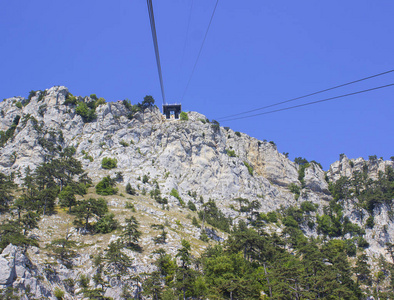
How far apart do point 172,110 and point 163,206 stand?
54032 mm

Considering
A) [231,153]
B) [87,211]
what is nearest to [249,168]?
[231,153]

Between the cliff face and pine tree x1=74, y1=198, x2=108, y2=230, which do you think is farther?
the cliff face

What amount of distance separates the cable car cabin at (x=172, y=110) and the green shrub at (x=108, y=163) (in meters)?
34.0

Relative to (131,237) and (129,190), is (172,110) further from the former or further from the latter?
(131,237)

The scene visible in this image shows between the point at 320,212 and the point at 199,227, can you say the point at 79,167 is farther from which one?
the point at 320,212

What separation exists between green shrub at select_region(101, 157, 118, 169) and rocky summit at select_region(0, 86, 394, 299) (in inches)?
14.5

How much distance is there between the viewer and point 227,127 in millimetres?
115625

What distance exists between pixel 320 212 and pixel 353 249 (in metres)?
21.0

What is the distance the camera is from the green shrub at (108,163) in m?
82.4

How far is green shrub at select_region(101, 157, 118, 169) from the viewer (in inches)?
3246

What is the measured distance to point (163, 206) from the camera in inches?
2643

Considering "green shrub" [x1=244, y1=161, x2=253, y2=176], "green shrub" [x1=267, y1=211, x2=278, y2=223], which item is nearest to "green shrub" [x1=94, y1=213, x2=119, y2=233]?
"green shrub" [x1=267, y1=211, x2=278, y2=223]

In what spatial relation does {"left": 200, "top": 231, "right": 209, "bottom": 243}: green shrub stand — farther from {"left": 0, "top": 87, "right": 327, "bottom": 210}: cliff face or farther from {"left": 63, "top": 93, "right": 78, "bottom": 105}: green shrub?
{"left": 63, "top": 93, "right": 78, "bottom": 105}: green shrub

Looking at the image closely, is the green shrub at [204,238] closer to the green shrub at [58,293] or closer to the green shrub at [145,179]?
the green shrub at [145,179]
